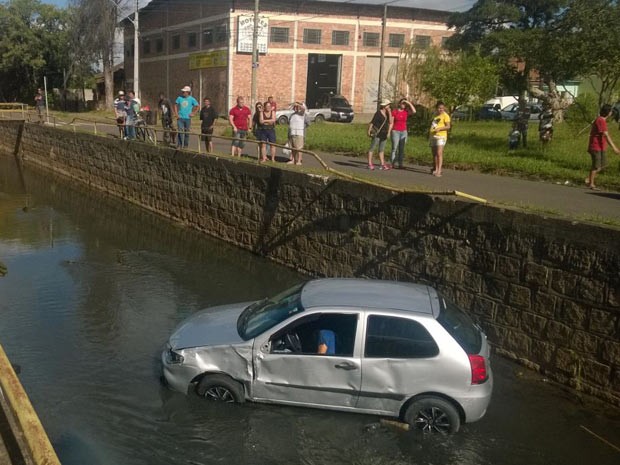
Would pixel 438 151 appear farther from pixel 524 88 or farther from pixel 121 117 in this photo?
pixel 524 88

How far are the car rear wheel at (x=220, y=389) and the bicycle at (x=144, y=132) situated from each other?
14.6 m

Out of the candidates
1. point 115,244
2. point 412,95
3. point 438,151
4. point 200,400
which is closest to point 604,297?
point 200,400

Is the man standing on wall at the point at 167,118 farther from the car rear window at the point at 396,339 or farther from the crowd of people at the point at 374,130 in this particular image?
the car rear window at the point at 396,339

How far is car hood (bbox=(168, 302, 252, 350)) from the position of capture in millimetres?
6871

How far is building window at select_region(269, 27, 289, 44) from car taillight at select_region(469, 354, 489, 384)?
1692 inches

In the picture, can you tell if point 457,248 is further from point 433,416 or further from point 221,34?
point 221,34

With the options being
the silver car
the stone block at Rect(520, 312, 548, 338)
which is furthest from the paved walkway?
the silver car

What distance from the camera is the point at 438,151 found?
14.4 metres

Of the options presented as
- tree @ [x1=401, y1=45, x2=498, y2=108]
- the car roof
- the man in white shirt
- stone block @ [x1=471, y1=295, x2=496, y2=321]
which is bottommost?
stone block @ [x1=471, y1=295, x2=496, y2=321]

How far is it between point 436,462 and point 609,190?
894 cm

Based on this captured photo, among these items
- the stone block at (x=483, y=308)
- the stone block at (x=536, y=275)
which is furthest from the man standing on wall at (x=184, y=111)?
the stone block at (x=536, y=275)

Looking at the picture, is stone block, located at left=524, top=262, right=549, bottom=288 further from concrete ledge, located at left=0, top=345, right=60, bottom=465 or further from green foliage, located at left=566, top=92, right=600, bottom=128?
green foliage, located at left=566, top=92, right=600, bottom=128

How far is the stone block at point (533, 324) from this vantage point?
8.30 m

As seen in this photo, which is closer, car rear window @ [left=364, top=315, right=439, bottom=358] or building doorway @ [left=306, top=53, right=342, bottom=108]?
car rear window @ [left=364, top=315, right=439, bottom=358]
